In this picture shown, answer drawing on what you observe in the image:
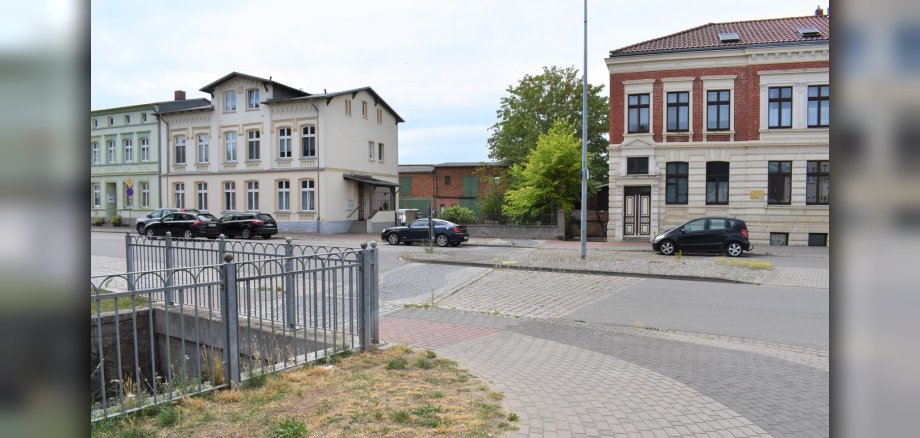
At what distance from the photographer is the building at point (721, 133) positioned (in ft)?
90.7

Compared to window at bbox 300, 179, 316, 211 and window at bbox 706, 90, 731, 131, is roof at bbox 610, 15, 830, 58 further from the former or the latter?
window at bbox 300, 179, 316, 211

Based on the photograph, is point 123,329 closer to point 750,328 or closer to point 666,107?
point 750,328

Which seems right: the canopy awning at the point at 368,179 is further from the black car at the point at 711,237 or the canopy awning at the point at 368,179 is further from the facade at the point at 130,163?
the black car at the point at 711,237

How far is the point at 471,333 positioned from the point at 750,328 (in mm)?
4559

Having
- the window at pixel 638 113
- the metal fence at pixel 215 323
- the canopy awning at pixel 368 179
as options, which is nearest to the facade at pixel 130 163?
the canopy awning at pixel 368 179

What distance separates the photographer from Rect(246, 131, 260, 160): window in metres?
41.1

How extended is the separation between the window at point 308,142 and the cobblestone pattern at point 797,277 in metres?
29.8

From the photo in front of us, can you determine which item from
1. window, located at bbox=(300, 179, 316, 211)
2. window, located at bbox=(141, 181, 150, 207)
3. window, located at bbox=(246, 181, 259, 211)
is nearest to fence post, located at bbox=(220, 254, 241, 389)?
window, located at bbox=(300, 179, 316, 211)

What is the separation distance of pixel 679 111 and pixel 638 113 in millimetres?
2027

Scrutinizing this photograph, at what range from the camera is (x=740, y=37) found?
30.0 meters

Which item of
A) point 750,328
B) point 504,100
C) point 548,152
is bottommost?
point 750,328

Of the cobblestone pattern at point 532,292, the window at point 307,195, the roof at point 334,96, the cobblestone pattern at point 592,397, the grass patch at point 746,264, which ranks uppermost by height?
the roof at point 334,96
